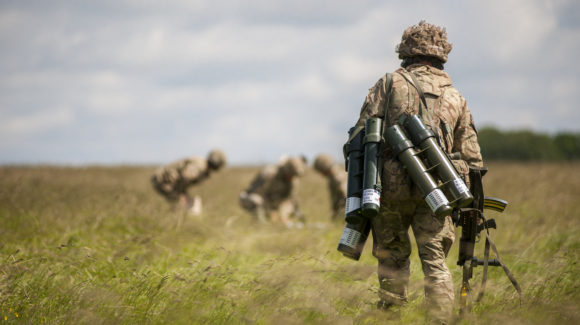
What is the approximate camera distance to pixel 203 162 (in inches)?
502

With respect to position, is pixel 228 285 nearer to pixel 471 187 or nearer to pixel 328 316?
pixel 328 316

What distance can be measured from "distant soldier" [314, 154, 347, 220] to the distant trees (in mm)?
37631

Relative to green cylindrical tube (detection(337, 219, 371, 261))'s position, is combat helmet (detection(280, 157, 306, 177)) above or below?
above

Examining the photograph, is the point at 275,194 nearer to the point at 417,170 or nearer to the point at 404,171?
the point at 404,171

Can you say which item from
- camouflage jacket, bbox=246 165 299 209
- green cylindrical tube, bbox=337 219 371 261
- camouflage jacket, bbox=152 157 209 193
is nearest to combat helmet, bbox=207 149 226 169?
camouflage jacket, bbox=152 157 209 193

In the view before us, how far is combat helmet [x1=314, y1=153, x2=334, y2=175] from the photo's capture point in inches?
486

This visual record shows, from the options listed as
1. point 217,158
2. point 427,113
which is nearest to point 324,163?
point 217,158

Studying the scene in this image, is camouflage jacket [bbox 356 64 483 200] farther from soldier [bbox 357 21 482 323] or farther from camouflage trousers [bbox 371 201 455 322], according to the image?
camouflage trousers [bbox 371 201 455 322]

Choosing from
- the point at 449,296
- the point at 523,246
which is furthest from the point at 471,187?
the point at 523,246

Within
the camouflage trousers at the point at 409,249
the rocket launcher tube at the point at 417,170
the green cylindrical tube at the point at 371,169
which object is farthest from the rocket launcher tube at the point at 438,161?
the camouflage trousers at the point at 409,249

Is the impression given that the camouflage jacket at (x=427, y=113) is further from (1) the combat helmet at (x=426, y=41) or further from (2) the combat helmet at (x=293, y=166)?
(2) the combat helmet at (x=293, y=166)

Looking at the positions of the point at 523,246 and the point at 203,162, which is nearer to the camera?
the point at 523,246

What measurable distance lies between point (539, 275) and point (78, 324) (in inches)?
151

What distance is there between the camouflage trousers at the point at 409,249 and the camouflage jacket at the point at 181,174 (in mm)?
8976
